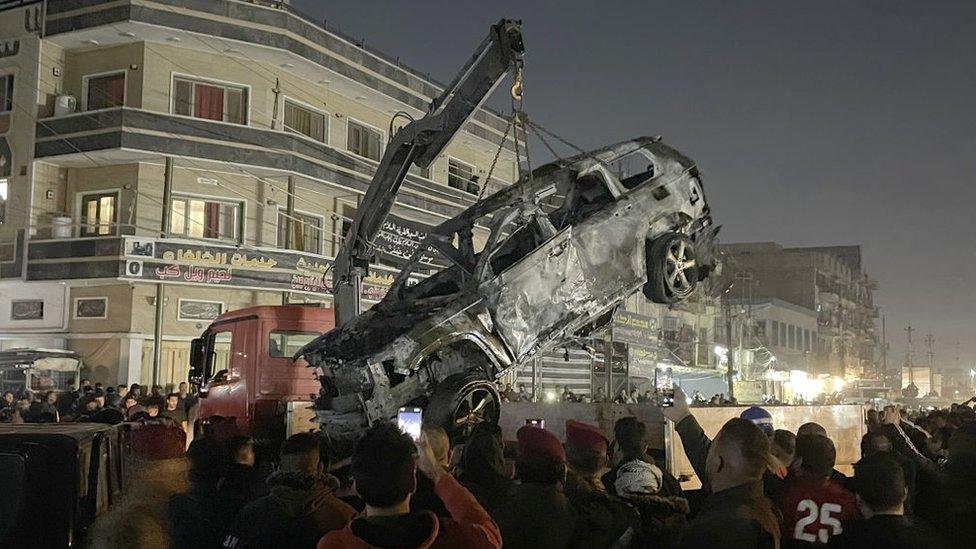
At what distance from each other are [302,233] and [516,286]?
20217 millimetres

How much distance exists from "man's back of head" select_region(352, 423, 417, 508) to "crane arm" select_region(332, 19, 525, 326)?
729cm

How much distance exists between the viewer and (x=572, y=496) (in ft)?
13.5

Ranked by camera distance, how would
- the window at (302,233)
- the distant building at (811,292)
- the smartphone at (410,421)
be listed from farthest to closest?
the distant building at (811,292) → the window at (302,233) → the smartphone at (410,421)

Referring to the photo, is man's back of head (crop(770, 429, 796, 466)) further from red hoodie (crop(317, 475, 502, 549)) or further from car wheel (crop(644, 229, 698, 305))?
car wheel (crop(644, 229, 698, 305))

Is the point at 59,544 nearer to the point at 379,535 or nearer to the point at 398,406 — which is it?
the point at 379,535

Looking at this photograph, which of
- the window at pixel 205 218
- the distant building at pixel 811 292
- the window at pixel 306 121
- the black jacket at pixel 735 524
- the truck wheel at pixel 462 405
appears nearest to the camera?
the black jacket at pixel 735 524

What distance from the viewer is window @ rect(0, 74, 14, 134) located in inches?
1001

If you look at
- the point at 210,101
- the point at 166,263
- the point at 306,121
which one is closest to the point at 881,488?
the point at 166,263

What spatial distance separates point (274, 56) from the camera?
84.2ft

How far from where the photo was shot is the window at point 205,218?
25156mm

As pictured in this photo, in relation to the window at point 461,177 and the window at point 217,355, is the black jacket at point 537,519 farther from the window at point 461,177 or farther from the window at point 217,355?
the window at point 461,177

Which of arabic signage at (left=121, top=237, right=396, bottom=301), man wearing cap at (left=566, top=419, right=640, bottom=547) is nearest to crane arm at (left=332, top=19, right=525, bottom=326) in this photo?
man wearing cap at (left=566, top=419, right=640, bottom=547)

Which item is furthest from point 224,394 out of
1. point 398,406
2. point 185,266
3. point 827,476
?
point 185,266

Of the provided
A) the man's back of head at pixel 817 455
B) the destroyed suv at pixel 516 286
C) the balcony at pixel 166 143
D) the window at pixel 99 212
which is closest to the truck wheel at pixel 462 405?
the destroyed suv at pixel 516 286
